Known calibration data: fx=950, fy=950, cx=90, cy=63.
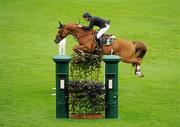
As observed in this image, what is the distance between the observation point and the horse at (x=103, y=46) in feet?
102

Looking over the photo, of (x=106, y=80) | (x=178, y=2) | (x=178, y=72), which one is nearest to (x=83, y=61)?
(x=106, y=80)

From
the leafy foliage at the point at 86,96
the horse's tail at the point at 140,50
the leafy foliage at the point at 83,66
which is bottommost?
the leafy foliage at the point at 86,96

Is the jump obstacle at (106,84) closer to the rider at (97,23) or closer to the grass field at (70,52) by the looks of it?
the grass field at (70,52)

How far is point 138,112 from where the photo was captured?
27.7m

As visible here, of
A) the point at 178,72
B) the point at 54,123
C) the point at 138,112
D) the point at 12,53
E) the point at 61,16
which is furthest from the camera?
the point at 61,16

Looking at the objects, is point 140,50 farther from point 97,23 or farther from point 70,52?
point 70,52

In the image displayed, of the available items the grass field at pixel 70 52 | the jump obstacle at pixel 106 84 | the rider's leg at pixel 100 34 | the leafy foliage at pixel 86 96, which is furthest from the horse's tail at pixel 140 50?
the jump obstacle at pixel 106 84

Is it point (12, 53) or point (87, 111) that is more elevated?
point (12, 53)

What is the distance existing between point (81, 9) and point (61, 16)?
1.71m

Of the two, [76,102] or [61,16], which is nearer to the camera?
[76,102]

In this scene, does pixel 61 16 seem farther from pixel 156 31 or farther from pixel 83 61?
pixel 83 61

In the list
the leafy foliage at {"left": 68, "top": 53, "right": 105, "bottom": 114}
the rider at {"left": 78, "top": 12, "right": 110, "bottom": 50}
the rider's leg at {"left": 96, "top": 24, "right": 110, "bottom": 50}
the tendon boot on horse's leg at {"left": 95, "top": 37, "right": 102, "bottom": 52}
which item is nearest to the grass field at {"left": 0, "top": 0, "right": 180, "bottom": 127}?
the leafy foliage at {"left": 68, "top": 53, "right": 105, "bottom": 114}

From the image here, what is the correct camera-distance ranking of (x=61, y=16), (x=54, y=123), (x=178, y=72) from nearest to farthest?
(x=54, y=123) → (x=178, y=72) → (x=61, y=16)

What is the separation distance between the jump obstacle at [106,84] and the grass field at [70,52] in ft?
1.08
